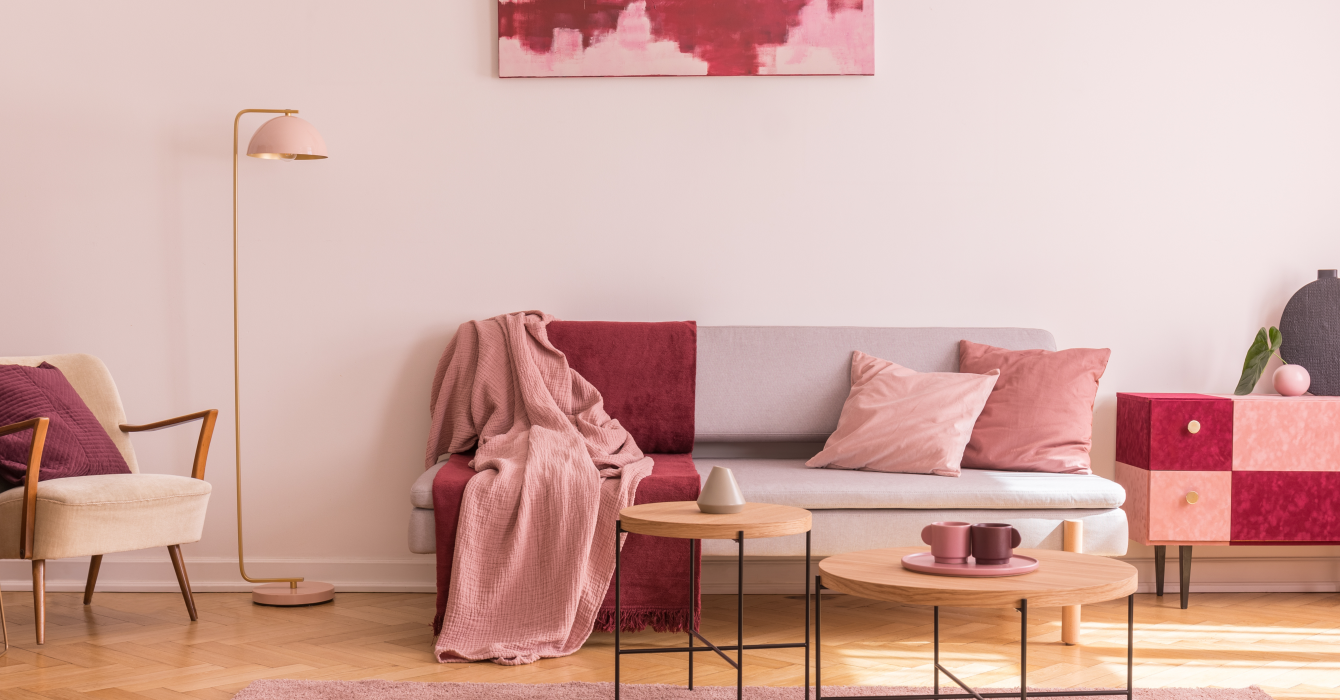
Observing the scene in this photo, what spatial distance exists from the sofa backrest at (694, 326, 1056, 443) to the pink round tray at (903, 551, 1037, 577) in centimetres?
162

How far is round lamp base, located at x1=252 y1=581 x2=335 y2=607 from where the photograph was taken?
3.49 meters

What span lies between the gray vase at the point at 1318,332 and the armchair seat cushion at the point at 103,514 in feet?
12.2

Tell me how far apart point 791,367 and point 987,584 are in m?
1.87

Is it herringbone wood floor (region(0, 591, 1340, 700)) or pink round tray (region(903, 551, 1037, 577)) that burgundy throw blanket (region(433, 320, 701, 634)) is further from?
pink round tray (region(903, 551, 1037, 577))

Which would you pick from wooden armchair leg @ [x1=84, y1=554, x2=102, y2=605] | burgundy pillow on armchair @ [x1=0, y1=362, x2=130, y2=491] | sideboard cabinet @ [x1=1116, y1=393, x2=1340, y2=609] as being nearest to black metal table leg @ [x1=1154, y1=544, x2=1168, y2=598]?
sideboard cabinet @ [x1=1116, y1=393, x2=1340, y2=609]

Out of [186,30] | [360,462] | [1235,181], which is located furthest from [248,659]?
[1235,181]

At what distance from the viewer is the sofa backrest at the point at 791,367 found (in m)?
3.60

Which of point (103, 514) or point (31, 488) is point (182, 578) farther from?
point (31, 488)

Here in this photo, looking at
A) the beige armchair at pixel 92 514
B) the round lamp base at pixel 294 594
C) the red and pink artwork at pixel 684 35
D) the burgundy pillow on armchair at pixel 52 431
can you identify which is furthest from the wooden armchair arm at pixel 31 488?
the red and pink artwork at pixel 684 35

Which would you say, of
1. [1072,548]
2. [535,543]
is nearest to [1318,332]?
[1072,548]

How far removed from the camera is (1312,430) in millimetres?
3402

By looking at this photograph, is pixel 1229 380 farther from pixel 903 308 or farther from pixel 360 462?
pixel 360 462

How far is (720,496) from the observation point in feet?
7.73

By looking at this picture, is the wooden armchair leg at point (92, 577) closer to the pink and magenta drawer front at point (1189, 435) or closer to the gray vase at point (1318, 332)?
the pink and magenta drawer front at point (1189, 435)
